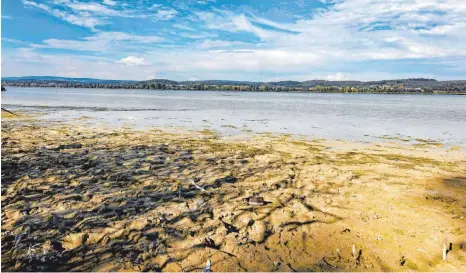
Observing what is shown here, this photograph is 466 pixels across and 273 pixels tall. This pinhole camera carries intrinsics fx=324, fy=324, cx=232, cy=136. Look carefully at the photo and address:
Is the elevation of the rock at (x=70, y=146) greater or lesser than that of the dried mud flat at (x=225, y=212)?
greater

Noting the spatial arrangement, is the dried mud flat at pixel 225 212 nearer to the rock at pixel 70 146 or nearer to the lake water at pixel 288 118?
the rock at pixel 70 146

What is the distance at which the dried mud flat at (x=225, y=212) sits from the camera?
4.77 metres

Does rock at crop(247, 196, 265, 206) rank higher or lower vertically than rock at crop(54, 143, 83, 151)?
lower

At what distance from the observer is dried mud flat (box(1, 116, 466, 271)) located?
477 cm

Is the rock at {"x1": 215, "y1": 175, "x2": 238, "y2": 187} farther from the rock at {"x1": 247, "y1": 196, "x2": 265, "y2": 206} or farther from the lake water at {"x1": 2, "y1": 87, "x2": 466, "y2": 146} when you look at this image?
the lake water at {"x1": 2, "y1": 87, "x2": 466, "y2": 146}

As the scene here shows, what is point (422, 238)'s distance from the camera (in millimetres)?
5547

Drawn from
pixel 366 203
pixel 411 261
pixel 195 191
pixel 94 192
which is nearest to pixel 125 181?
pixel 94 192

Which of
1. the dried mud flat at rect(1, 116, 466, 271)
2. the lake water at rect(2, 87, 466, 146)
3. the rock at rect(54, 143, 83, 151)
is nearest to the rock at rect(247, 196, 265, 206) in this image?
the dried mud flat at rect(1, 116, 466, 271)

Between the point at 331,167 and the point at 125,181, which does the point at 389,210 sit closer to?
the point at 331,167

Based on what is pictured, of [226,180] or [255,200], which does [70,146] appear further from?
[255,200]

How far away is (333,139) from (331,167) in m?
7.01

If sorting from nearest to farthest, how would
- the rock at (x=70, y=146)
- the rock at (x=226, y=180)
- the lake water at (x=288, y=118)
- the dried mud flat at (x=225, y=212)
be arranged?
the dried mud flat at (x=225, y=212) < the rock at (x=226, y=180) < the rock at (x=70, y=146) < the lake water at (x=288, y=118)

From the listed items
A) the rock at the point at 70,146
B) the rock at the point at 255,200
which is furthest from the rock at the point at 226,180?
the rock at the point at 70,146

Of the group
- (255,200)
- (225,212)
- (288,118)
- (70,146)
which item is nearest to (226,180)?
(255,200)
